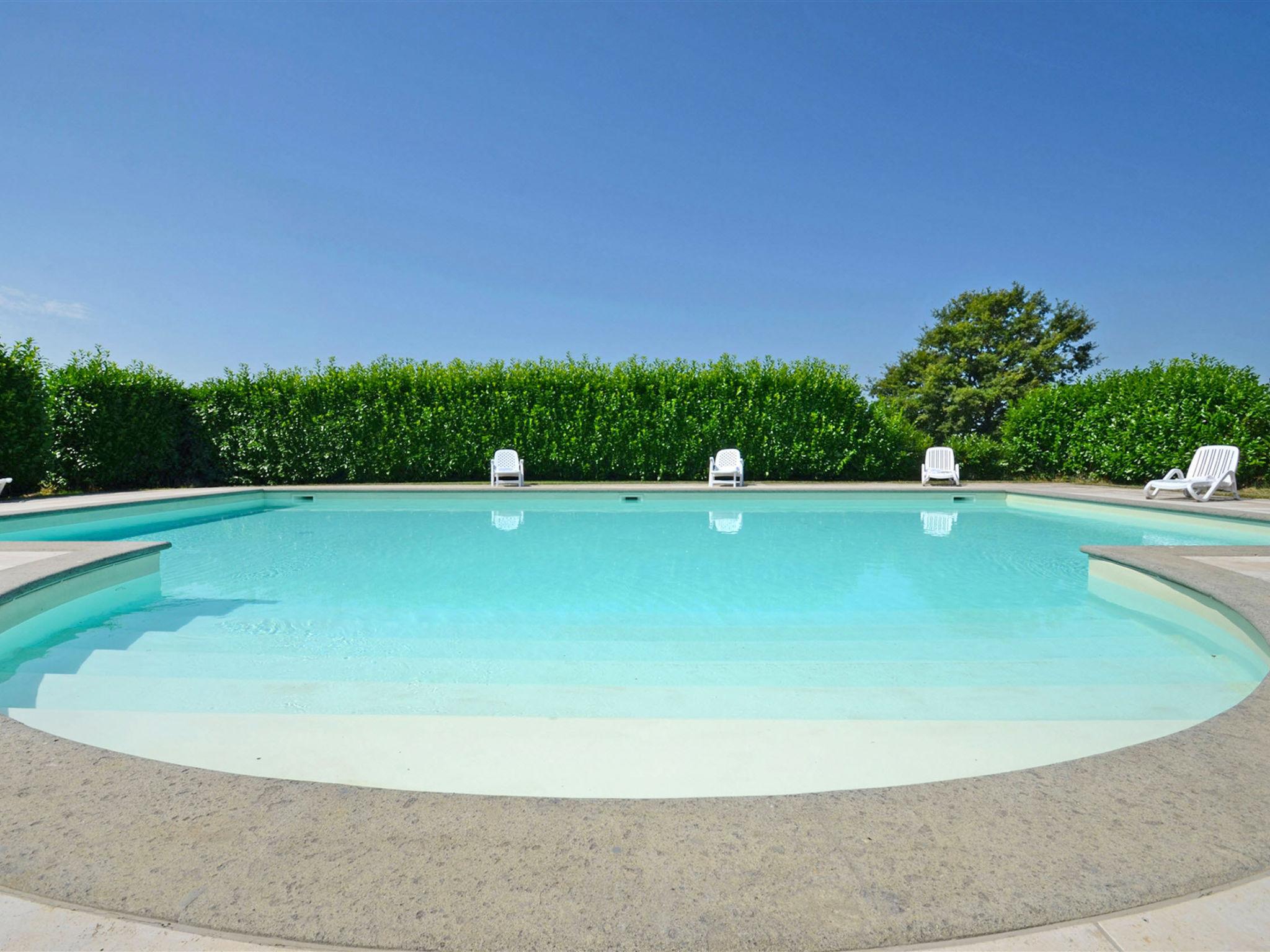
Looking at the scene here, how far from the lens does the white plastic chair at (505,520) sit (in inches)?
368

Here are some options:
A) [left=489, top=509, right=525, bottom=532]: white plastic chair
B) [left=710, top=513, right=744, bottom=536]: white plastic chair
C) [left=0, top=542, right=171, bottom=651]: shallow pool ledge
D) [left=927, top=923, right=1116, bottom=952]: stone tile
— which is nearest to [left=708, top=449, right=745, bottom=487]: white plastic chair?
[left=710, top=513, right=744, bottom=536]: white plastic chair

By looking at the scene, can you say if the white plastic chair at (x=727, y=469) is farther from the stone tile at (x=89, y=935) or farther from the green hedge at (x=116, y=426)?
the stone tile at (x=89, y=935)

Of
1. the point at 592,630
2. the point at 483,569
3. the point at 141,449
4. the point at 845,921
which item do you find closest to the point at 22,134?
the point at 141,449

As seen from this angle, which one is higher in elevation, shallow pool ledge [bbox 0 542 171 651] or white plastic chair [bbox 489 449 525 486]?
white plastic chair [bbox 489 449 525 486]

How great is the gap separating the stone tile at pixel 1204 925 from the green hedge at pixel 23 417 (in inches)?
624

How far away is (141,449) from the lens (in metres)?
13.8

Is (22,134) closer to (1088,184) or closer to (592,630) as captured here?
(592,630)

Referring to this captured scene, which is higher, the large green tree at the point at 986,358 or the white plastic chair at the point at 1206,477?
the large green tree at the point at 986,358

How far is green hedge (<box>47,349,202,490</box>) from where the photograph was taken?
495 inches

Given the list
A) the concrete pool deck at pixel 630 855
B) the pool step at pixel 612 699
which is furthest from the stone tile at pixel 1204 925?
the pool step at pixel 612 699

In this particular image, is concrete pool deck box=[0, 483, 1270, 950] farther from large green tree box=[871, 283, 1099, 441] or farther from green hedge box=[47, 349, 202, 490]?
large green tree box=[871, 283, 1099, 441]

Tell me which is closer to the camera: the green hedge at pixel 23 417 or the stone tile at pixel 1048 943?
the stone tile at pixel 1048 943

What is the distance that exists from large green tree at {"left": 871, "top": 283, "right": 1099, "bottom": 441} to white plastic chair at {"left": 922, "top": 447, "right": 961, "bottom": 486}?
11921mm

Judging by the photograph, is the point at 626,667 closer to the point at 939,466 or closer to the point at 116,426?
the point at 939,466
